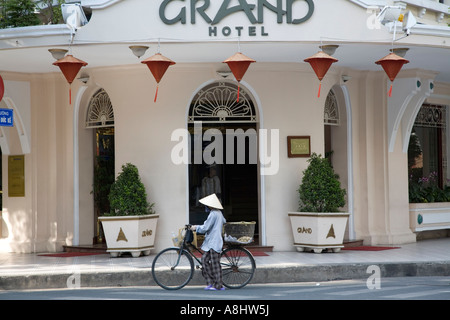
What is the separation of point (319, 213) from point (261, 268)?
2.28m

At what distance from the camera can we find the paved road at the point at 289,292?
9656 millimetres

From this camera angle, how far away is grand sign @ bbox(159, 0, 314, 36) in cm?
1198

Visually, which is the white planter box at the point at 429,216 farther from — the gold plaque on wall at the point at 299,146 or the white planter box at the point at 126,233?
the white planter box at the point at 126,233

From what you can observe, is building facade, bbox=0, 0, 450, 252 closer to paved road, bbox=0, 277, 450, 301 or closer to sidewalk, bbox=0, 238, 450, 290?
sidewalk, bbox=0, 238, 450, 290

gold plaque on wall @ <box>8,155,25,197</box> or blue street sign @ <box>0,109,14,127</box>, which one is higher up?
blue street sign @ <box>0,109,14,127</box>

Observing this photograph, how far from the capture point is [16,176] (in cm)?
1516

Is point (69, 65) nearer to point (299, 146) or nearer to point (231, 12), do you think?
point (231, 12)

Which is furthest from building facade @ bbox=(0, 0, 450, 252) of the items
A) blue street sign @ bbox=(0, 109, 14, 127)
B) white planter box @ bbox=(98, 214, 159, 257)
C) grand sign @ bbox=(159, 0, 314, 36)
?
blue street sign @ bbox=(0, 109, 14, 127)

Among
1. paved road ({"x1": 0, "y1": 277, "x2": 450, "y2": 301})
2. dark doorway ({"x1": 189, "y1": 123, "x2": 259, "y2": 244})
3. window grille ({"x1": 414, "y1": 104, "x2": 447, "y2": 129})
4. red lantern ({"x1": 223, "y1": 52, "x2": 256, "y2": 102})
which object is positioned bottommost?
paved road ({"x1": 0, "y1": 277, "x2": 450, "y2": 301})

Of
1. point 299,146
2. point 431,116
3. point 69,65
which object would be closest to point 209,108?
point 299,146

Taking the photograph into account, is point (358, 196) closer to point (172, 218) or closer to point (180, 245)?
point (172, 218)

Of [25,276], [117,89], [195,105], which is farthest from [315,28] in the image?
[25,276]

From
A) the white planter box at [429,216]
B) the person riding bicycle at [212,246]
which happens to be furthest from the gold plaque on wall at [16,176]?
the white planter box at [429,216]

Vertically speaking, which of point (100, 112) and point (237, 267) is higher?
point (100, 112)
